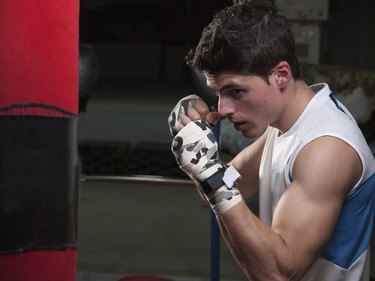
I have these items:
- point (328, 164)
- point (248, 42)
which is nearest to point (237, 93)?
point (248, 42)

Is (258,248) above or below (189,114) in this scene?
below

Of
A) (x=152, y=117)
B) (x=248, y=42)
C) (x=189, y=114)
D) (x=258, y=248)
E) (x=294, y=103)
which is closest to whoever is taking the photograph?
(x=258, y=248)

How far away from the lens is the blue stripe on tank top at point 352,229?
195 cm

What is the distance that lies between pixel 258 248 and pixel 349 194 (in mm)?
310

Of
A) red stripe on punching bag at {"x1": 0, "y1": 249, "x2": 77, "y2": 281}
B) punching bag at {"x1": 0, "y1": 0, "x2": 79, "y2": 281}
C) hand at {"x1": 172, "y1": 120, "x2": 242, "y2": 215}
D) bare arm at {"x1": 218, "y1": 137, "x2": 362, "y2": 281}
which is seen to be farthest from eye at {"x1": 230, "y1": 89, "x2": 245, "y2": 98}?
red stripe on punching bag at {"x1": 0, "y1": 249, "x2": 77, "y2": 281}

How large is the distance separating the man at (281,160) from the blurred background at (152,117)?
1.19 m

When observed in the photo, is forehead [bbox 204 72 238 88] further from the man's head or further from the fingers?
the fingers

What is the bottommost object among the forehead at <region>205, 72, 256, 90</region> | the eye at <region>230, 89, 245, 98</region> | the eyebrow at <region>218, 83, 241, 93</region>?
the eye at <region>230, 89, 245, 98</region>

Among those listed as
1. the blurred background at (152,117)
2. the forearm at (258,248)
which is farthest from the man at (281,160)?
the blurred background at (152,117)

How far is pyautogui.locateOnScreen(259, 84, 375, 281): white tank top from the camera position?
6.27ft

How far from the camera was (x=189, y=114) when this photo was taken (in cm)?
211

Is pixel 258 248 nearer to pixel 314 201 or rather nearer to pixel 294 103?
pixel 314 201

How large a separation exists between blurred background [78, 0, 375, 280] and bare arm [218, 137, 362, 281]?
1.39 m

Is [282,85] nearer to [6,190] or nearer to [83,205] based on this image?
[6,190]
